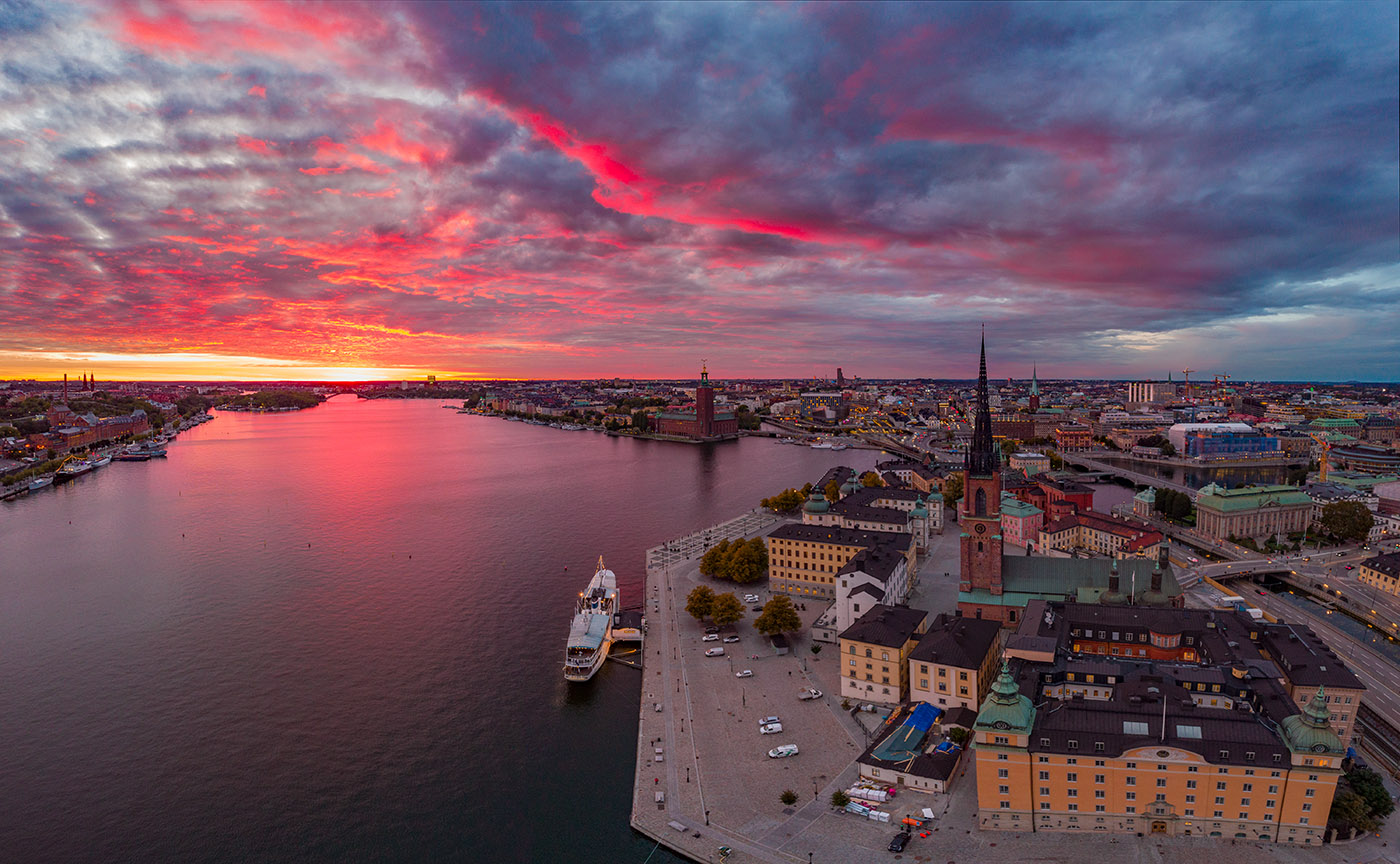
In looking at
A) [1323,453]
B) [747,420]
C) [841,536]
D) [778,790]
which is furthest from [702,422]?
[778,790]

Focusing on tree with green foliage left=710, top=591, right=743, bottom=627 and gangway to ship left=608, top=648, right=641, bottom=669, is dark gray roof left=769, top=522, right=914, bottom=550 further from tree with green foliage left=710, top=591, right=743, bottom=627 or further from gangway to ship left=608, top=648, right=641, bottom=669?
gangway to ship left=608, top=648, right=641, bottom=669

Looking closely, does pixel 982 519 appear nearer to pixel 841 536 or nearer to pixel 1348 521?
pixel 841 536

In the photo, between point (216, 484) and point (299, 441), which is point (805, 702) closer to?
point (216, 484)

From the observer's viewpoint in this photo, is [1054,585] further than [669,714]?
Yes

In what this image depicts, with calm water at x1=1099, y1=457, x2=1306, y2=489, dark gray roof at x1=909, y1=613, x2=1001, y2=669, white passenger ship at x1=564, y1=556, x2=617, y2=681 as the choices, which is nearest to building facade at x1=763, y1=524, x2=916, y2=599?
white passenger ship at x1=564, y1=556, x2=617, y2=681

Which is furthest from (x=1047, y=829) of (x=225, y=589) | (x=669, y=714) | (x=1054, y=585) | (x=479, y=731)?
(x=225, y=589)

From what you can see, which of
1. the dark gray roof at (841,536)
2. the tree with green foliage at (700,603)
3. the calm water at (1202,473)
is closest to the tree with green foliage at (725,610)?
the tree with green foliage at (700,603)

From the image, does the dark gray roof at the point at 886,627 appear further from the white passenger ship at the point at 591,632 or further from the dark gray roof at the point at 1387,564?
the dark gray roof at the point at 1387,564
